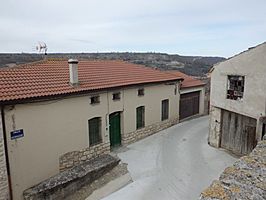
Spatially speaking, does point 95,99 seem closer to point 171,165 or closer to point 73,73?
point 73,73

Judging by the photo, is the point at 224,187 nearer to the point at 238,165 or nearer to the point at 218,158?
the point at 238,165

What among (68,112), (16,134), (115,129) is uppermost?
(68,112)

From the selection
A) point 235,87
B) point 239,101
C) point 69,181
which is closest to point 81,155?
point 69,181

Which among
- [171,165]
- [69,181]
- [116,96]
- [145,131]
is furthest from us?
[145,131]

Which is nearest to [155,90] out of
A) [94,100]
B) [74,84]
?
[94,100]

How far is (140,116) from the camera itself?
15.9m

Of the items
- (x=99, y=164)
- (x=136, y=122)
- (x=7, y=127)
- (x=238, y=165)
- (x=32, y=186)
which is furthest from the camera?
(x=136, y=122)

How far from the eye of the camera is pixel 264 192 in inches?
107

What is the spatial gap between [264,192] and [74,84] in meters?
10.1

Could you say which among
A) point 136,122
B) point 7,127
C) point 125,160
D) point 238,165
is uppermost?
point 238,165

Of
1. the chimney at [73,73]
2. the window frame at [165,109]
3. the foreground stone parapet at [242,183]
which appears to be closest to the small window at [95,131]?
the chimney at [73,73]

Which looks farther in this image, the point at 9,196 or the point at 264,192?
the point at 9,196

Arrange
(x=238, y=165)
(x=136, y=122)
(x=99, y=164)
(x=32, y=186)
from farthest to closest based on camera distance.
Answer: (x=136, y=122)
(x=99, y=164)
(x=32, y=186)
(x=238, y=165)

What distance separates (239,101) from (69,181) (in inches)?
345
